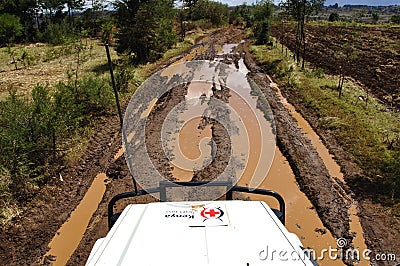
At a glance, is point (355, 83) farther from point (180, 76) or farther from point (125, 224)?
point (125, 224)

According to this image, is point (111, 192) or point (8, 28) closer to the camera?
point (111, 192)

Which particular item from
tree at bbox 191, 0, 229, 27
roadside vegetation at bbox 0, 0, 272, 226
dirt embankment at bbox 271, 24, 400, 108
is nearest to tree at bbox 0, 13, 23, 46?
roadside vegetation at bbox 0, 0, 272, 226

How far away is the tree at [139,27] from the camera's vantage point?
51.7ft

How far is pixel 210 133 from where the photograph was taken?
356 inches

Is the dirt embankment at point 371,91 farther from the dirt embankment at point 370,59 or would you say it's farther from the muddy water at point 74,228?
the muddy water at point 74,228

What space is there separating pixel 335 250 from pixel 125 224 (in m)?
3.79

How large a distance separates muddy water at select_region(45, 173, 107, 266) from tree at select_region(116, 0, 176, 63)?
11.2 m

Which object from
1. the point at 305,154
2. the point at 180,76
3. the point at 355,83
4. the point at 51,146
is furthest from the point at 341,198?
the point at 180,76

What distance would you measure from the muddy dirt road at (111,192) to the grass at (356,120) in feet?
2.69

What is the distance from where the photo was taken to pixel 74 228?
5.46 metres

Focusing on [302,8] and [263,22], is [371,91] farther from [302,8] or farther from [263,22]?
[263,22]

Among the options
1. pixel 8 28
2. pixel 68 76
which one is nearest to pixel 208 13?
pixel 8 28

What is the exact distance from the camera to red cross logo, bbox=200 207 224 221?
221cm

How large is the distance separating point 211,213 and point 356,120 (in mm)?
8188
